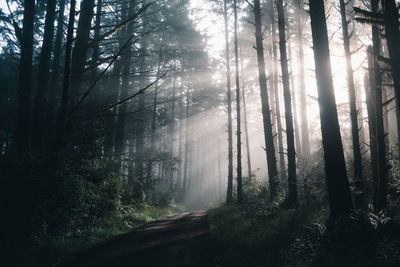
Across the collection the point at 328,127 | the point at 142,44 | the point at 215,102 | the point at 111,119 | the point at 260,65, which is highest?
the point at 142,44

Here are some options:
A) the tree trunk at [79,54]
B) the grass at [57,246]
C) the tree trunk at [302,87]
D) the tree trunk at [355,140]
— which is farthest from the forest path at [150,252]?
the tree trunk at [302,87]

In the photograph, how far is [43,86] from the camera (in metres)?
11.6

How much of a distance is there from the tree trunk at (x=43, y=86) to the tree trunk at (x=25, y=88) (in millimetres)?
1342

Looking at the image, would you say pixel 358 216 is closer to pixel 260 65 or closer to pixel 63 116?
pixel 63 116

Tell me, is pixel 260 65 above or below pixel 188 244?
above

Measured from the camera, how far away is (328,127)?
22.5 feet

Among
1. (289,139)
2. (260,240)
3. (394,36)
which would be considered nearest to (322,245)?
(260,240)

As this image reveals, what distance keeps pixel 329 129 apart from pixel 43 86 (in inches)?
430

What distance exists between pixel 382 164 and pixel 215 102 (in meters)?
24.6

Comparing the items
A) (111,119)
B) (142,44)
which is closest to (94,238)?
(111,119)

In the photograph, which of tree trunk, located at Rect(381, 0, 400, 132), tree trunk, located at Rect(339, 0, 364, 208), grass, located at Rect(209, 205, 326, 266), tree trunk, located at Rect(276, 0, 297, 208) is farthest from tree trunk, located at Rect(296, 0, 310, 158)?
tree trunk, located at Rect(381, 0, 400, 132)

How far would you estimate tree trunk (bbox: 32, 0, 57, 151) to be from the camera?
10773 millimetres

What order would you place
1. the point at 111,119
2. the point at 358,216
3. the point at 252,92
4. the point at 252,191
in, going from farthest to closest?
the point at 252,92 → the point at 252,191 → the point at 111,119 → the point at 358,216

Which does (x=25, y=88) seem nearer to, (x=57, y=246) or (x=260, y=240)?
(x=57, y=246)
